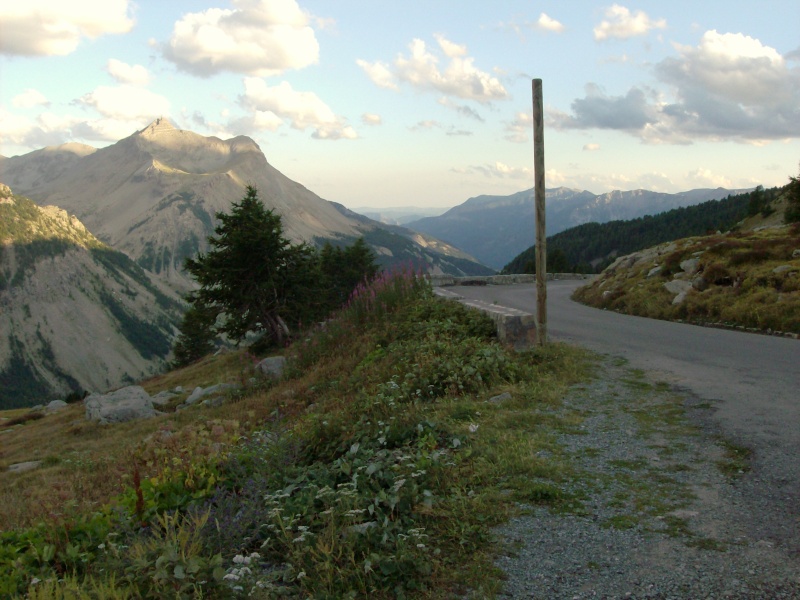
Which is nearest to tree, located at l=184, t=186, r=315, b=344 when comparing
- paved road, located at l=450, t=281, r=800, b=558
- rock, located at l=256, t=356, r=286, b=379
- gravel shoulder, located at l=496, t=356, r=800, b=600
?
rock, located at l=256, t=356, r=286, b=379

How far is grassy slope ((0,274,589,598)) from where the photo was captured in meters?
4.04

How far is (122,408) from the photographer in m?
23.5

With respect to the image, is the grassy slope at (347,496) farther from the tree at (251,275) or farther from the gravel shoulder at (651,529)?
the tree at (251,275)

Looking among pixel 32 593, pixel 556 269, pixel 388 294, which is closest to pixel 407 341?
pixel 388 294

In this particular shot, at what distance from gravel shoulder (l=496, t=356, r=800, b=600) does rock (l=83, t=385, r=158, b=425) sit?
2071 cm

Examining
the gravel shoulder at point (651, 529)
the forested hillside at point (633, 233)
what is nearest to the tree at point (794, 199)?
the gravel shoulder at point (651, 529)

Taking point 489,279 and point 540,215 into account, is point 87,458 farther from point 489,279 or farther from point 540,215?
point 489,279

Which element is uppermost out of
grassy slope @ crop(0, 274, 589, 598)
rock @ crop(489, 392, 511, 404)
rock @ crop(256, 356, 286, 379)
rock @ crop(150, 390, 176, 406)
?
rock @ crop(489, 392, 511, 404)

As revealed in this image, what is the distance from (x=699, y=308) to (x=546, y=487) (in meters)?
15.3

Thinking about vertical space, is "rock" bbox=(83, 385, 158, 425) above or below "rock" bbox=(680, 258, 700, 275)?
below

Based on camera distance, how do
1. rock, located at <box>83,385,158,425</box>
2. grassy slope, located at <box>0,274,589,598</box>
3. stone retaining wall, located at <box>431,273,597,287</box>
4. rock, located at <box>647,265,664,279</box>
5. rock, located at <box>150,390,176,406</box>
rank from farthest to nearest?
stone retaining wall, located at <box>431,273,597,287</box> < rock, located at <box>150,390,176,406</box> < rock, located at <box>647,265,664,279</box> < rock, located at <box>83,385,158,425</box> < grassy slope, located at <box>0,274,589,598</box>

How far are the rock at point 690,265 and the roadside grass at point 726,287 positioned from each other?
0.16 metres

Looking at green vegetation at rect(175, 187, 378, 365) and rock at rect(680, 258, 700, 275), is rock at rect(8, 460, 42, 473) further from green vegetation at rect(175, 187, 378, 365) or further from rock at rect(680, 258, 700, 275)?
rock at rect(680, 258, 700, 275)

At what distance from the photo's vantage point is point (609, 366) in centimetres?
1135
